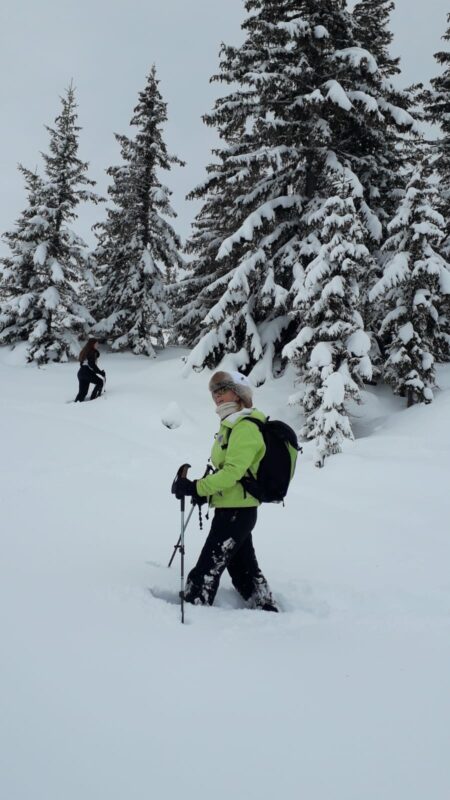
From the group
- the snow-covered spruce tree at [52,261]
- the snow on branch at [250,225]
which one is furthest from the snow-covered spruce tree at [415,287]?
the snow-covered spruce tree at [52,261]

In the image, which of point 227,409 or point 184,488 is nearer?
point 184,488

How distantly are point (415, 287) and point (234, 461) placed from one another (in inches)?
444

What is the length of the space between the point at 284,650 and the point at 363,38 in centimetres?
2035

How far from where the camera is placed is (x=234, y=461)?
3598mm

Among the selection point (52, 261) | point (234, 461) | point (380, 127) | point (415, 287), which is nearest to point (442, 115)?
point (380, 127)

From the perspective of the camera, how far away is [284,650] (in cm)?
329

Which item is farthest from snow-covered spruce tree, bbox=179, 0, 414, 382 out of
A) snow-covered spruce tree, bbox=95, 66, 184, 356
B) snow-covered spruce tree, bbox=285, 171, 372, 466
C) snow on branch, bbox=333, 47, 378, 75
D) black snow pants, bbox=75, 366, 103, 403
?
snow-covered spruce tree, bbox=95, 66, 184, 356

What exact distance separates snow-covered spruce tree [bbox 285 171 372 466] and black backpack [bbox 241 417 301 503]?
6650 millimetres

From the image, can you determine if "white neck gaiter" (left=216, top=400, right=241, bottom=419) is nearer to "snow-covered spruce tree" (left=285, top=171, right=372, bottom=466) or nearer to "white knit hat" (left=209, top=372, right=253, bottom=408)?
"white knit hat" (left=209, top=372, right=253, bottom=408)

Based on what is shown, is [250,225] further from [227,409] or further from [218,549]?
[218,549]

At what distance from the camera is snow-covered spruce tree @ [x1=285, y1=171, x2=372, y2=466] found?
10.6 metres

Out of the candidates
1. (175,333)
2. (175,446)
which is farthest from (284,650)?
(175,333)

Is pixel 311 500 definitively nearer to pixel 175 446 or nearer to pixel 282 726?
pixel 175 446

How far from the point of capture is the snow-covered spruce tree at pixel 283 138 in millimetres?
13172
